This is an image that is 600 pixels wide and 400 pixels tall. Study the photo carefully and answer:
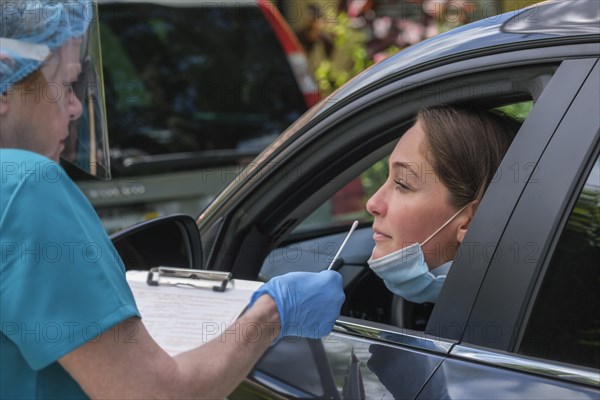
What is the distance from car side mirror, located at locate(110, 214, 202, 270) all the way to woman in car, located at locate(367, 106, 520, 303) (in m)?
0.49

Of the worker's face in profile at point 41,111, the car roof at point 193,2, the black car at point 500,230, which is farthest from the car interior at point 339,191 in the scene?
the car roof at point 193,2

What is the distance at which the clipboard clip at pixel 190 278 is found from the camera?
1960mm

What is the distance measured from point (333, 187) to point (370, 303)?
0.43 meters

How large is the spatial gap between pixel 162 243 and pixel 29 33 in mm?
700

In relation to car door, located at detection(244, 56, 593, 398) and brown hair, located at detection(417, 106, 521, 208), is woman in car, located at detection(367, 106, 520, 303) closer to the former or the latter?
brown hair, located at detection(417, 106, 521, 208)

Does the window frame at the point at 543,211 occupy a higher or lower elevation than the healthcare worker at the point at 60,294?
higher

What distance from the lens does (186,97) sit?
17.1 ft

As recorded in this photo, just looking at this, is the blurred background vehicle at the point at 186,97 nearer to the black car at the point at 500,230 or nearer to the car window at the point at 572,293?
the black car at the point at 500,230

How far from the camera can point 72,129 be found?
2070 millimetres

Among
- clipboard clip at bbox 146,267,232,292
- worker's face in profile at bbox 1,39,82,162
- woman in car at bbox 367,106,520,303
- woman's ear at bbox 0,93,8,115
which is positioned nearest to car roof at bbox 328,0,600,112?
woman in car at bbox 367,106,520,303

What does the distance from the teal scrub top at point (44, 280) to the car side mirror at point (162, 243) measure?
69cm

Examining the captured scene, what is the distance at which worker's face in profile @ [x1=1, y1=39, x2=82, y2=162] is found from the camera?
65.8 inches

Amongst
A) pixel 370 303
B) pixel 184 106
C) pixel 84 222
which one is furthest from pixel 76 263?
pixel 184 106

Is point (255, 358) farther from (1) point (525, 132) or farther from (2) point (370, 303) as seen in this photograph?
(2) point (370, 303)
